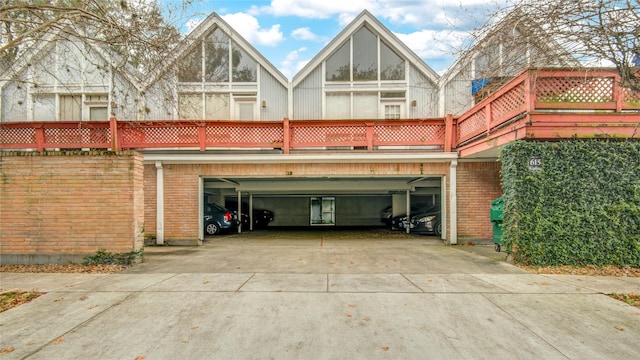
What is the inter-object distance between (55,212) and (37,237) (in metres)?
0.62

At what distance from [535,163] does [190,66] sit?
8637mm

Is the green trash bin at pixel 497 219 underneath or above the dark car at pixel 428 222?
above

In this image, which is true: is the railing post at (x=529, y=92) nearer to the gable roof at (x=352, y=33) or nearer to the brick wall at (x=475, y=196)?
the brick wall at (x=475, y=196)

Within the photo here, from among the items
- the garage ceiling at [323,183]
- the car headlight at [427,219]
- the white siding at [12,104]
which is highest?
the white siding at [12,104]

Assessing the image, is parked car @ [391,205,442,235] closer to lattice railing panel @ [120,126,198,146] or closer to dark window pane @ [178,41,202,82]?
lattice railing panel @ [120,126,198,146]

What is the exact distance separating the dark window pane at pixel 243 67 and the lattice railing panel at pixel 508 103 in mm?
8172

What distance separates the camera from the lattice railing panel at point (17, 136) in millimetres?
8734

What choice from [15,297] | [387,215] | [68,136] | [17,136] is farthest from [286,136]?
[387,215]

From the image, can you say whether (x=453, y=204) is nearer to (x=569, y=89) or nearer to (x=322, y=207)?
(x=569, y=89)

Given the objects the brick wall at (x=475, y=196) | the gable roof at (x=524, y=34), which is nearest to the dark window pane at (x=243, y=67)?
the brick wall at (x=475, y=196)

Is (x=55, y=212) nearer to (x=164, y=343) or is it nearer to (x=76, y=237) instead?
(x=76, y=237)

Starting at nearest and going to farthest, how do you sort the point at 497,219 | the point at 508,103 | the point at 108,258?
the point at 108,258 < the point at 508,103 < the point at 497,219

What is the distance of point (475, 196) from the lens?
955cm

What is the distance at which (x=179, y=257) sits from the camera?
763cm
